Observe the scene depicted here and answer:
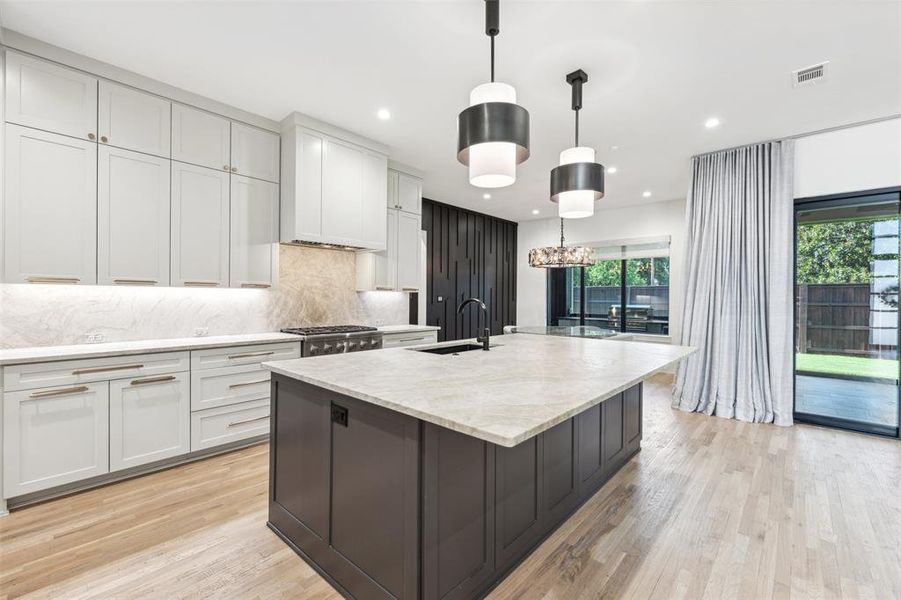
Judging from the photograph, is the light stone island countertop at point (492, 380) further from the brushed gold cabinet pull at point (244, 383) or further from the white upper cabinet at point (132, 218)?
the white upper cabinet at point (132, 218)

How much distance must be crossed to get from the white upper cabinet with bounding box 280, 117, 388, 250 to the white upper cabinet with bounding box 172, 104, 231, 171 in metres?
0.49

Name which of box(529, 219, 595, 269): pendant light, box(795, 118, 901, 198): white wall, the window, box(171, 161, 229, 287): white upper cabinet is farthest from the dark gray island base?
the window

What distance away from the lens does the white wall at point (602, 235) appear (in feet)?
21.1

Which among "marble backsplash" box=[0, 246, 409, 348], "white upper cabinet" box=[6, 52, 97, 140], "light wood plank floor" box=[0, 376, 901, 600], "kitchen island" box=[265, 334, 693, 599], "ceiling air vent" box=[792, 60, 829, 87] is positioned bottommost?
"light wood plank floor" box=[0, 376, 901, 600]

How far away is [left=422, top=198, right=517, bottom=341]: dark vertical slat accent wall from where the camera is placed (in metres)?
6.56

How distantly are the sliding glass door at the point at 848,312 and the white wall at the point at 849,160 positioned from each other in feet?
0.50

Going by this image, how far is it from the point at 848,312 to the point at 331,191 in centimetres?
525

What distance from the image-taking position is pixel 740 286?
4.21m

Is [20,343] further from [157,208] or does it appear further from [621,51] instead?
[621,51]

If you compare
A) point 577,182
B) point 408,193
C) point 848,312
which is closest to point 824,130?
point 848,312

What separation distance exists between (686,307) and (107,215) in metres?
5.48

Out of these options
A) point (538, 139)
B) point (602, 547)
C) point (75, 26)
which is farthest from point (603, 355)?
point (75, 26)

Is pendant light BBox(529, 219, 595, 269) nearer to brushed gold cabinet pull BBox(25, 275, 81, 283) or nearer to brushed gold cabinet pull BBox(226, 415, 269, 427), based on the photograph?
brushed gold cabinet pull BBox(226, 415, 269, 427)

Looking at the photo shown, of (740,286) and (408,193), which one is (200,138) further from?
(740,286)
